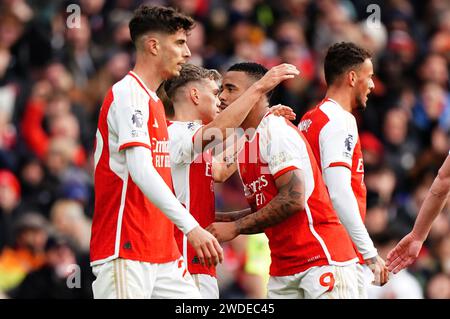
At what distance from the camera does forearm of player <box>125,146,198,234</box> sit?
7.23 meters

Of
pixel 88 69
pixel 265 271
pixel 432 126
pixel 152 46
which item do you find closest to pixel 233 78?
pixel 152 46

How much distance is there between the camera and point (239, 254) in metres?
12.0

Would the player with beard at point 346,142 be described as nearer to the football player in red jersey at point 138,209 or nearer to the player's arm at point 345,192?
the player's arm at point 345,192

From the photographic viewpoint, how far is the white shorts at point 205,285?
854 centimetres

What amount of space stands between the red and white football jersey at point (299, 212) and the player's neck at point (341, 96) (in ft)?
2.55

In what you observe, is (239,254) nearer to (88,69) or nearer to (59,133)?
(59,133)

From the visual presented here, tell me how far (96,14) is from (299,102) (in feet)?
9.17

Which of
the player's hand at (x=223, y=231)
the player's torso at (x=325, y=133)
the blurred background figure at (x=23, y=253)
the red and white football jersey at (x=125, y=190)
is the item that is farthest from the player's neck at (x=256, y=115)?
the blurred background figure at (x=23, y=253)

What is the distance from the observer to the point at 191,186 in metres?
8.65

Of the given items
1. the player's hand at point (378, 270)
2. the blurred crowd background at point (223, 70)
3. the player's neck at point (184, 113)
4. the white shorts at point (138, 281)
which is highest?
the blurred crowd background at point (223, 70)

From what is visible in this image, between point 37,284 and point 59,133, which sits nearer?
point 37,284

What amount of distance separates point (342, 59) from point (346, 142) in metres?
0.86

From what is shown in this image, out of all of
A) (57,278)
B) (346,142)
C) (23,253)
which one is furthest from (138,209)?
(23,253)

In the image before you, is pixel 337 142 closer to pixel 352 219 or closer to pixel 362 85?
pixel 352 219
